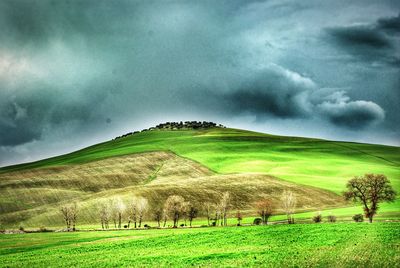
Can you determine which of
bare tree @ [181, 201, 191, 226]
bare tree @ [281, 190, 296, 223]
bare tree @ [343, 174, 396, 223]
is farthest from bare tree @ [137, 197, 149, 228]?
bare tree @ [343, 174, 396, 223]

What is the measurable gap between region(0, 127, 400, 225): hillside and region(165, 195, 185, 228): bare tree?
7.58 m

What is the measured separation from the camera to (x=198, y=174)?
135 metres

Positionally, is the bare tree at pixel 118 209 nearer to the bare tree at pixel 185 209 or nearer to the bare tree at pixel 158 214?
the bare tree at pixel 158 214

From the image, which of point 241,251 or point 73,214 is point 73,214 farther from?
point 241,251

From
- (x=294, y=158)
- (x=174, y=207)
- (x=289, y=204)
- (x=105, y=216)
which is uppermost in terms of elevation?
(x=294, y=158)

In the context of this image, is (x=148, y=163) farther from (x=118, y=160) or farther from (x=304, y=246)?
(x=304, y=246)

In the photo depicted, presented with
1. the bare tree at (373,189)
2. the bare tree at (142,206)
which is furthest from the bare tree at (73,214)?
the bare tree at (373,189)

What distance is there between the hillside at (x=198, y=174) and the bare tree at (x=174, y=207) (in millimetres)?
7582

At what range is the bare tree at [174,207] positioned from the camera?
299ft

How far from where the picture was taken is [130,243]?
5122 centimetres

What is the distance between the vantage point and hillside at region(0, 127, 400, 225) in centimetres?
10431

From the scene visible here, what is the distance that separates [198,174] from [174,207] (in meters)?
44.2

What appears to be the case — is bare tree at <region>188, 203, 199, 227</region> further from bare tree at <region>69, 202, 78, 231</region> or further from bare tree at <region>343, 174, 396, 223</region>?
bare tree at <region>343, 174, 396, 223</region>

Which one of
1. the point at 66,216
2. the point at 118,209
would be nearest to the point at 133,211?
the point at 118,209
